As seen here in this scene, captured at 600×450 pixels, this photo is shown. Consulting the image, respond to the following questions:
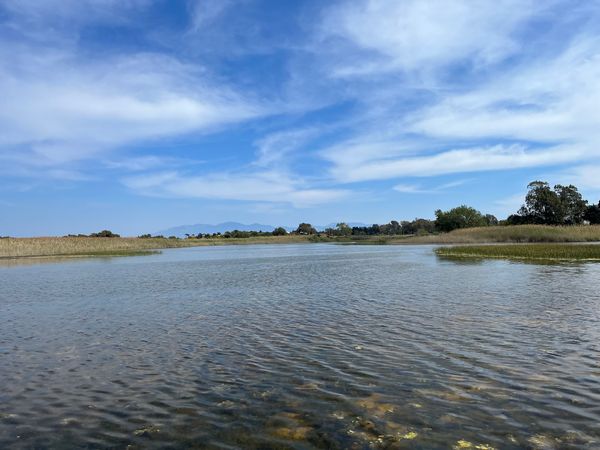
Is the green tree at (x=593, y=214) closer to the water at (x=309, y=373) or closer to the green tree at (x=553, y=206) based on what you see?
the green tree at (x=553, y=206)

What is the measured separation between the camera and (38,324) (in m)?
21.0

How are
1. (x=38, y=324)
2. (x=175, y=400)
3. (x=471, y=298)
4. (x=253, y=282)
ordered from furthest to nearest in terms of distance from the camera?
(x=253, y=282) < (x=471, y=298) < (x=38, y=324) < (x=175, y=400)

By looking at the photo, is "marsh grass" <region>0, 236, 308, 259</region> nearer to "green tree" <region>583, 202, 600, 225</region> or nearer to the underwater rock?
the underwater rock

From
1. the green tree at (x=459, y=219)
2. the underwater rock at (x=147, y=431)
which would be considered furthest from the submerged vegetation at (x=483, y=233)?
the underwater rock at (x=147, y=431)

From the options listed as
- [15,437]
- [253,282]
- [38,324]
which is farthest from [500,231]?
[15,437]

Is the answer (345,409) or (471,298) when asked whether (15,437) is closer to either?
(345,409)

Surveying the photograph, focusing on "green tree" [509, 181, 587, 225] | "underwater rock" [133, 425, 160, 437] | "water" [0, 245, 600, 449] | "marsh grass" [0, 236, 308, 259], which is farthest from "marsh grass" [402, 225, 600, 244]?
"underwater rock" [133, 425, 160, 437]

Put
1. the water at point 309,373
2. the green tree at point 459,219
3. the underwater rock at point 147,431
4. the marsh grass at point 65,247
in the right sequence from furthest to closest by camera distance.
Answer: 1. the green tree at point 459,219
2. the marsh grass at point 65,247
3. the underwater rock at point 147,431
4. the water at point 309,373

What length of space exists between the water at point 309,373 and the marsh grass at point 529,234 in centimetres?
7612

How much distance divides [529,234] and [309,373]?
98.1 m

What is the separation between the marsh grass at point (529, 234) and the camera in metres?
91.7

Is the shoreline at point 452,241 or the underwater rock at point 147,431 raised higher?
the shoreline at point 452,241

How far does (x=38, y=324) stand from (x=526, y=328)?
69.5 feet

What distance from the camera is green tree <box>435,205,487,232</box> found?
6921 inches
